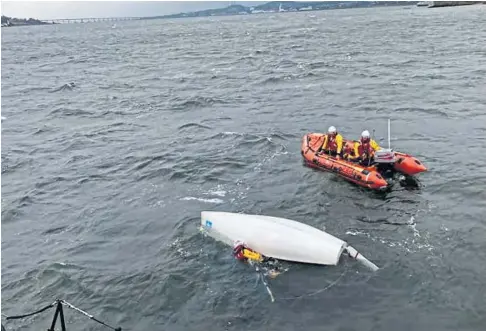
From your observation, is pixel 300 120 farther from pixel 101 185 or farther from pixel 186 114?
pixel 101 185

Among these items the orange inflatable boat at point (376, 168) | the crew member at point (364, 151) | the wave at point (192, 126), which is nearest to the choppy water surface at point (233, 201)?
the wave at point (192, 126)

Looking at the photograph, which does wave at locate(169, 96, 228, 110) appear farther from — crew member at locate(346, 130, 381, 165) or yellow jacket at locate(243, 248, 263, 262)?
yellow jacket at locate(243, 248, 263, 262)

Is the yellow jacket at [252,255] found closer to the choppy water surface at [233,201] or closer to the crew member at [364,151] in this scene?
the choppy water surface at [233,201]

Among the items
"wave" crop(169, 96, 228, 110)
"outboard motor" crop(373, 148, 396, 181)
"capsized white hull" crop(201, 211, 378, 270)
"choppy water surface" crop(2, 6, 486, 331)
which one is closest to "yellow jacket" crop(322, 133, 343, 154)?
"choppy water surface" crop(2, 6, 486, 331)

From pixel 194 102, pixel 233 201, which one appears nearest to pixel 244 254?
pixel 233 201

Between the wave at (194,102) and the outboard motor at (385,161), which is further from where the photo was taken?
the wave at (194,102)

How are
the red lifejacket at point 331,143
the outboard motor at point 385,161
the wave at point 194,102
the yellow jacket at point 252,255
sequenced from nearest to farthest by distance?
the yellow jacket at point 252,255, the outboard motor at point 385,161, the red lifejacket at point 331,143, the wave at point 194,102

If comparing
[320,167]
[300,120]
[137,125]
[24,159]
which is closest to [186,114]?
[137,125]
